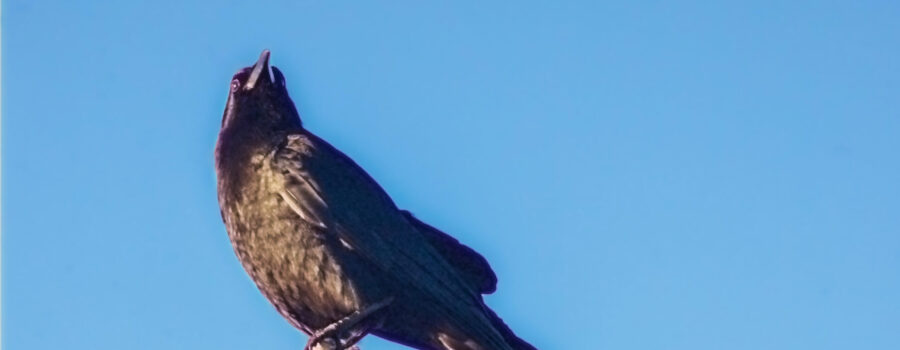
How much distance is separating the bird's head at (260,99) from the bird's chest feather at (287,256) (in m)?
0.39

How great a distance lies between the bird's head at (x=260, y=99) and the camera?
21.0 ft

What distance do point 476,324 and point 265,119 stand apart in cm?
140

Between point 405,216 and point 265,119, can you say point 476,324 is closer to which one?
point 405,216

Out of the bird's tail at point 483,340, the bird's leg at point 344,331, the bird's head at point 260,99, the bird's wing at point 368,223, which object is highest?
the bird's head at point 260,99

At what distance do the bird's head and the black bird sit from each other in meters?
0.04

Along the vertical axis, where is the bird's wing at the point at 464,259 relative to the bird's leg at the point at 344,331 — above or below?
above

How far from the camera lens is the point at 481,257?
600 centimetres

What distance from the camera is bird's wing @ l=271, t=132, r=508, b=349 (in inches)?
232

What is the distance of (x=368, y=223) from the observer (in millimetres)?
6172

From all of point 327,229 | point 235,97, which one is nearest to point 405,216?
point 327,229

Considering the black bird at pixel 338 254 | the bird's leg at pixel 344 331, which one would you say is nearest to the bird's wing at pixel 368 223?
the black bird at pixel 338 254

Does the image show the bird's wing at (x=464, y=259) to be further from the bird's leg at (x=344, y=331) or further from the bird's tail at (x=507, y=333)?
the bird's leg at (x=344, y=331)

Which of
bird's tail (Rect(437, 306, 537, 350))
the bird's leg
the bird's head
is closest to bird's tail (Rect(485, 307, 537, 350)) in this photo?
bird's tail (Rect(437, 306, 537, 350))

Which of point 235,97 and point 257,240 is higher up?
point 235,97
